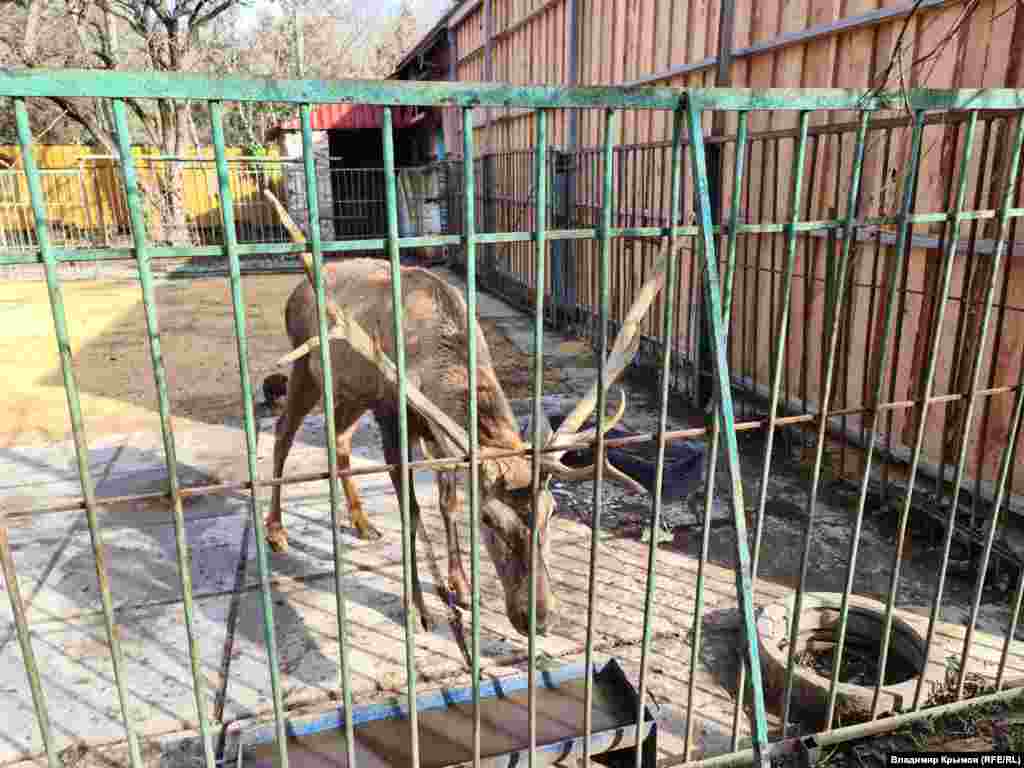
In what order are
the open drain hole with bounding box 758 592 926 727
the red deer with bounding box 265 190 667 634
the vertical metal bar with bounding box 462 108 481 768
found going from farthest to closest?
the open drain hole with bounding box 758 592 926 727, the red deer with bounding box 265 190 667 634, the vertical metal bar with bounding box 462 108 481 768

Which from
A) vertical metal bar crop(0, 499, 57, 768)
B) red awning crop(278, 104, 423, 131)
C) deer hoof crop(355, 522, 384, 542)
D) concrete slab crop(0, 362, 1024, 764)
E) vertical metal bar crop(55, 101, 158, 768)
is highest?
red awning crop(278, 104, 423, 131)

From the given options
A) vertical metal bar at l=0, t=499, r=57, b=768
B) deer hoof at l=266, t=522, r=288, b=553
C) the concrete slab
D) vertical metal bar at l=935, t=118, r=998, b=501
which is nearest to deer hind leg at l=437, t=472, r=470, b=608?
the concrete slab

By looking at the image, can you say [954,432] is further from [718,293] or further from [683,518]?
[718,293]

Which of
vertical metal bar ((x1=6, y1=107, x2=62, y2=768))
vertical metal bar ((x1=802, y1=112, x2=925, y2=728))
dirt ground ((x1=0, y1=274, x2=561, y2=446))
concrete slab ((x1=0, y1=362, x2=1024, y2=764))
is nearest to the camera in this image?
vertical metal bar ((x1=6, y1=107, x2=62, y2=768))

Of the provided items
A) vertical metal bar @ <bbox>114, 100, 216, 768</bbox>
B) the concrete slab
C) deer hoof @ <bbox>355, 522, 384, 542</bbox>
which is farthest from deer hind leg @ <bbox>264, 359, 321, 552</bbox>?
vertical metal bar @ <bbox>114, 100, 216, 768</bbox>

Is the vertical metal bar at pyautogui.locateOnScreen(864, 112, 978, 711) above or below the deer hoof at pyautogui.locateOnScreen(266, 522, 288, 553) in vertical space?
above

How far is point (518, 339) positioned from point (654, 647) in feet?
22.1

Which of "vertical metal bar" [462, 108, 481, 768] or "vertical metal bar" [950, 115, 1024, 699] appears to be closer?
"vertical metal bar" [462, 108, 481, 768]

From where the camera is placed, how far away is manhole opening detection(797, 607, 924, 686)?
10.3 feet

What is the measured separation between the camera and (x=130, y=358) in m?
9.12

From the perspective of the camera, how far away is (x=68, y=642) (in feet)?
11.6

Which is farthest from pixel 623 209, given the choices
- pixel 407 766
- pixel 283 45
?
pixel 283 45

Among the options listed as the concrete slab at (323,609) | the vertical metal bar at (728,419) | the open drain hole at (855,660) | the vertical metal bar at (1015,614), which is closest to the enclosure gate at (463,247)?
the vertical metal bar at (728,419)

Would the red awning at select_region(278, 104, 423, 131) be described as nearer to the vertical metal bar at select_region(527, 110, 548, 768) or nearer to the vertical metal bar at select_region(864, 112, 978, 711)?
the vertical metal bar at select_region(864, 112, 978, 711)
